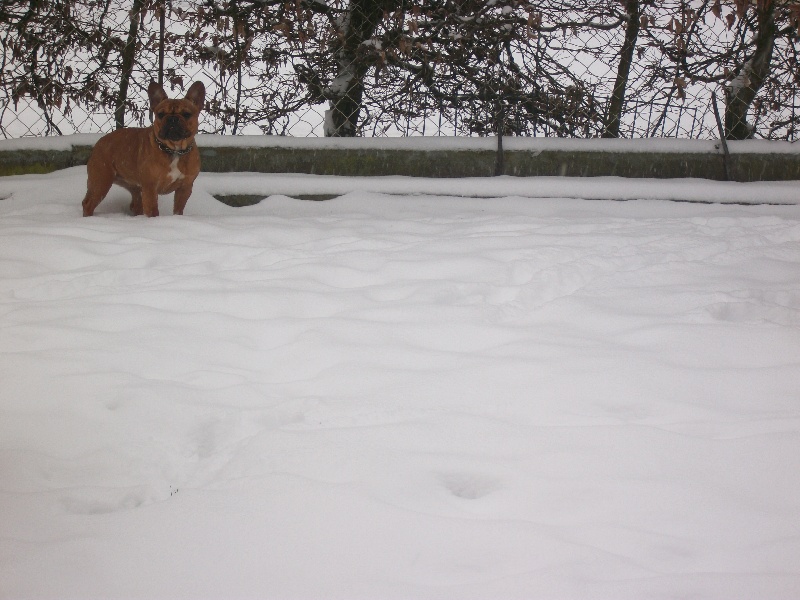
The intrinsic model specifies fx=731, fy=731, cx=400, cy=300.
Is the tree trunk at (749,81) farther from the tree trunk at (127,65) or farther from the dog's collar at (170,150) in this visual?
the tree trunk at (127,65)

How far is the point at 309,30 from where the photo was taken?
191 inches

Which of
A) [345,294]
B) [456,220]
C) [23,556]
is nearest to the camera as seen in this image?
[23,556]

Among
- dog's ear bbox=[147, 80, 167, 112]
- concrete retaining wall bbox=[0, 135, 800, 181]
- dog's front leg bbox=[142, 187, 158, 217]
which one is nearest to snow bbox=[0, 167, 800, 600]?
dog's front leg bbox=[142, 187, 158, 217]

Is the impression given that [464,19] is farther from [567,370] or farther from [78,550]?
[78,550]

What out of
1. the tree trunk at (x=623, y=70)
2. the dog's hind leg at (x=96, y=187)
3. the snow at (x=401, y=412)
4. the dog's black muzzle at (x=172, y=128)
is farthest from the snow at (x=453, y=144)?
the snow at (x=401, y=412)

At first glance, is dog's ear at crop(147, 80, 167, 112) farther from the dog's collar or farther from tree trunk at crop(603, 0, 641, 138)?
tree trunk at crop(603, 0, 641, 138)

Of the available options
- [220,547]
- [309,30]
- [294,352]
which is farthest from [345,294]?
[309,30]

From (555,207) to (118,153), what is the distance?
2.42 metres

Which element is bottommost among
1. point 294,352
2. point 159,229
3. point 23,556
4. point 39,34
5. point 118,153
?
point 23,556

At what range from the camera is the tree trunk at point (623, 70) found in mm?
4672

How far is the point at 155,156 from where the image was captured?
150 inches

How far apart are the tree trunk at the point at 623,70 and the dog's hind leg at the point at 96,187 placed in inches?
122

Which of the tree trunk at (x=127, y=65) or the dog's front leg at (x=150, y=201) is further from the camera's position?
the tree trunk at (x=127, y=65)

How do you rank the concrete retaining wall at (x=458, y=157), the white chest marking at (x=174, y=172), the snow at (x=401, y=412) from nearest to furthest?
the snow at (x=401, y=412)
the white chest marking at (x=174, y=172)
the concrete retaining wall at (x=458, y=157)
